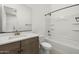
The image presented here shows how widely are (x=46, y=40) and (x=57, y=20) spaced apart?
2.25 ft

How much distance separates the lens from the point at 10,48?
44.0 inches

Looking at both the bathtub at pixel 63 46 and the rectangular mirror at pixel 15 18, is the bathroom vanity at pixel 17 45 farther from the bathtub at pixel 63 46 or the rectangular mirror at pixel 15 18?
the bathtub at pixel 63 46

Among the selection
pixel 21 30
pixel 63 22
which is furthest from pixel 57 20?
pixel 21 30

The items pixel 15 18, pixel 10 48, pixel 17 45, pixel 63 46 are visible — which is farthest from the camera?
pixel 63 46

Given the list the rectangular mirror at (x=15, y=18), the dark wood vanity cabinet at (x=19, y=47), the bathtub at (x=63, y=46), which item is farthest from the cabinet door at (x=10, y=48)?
the bathtub at (x=63, y=46)

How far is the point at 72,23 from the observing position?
6.42ft

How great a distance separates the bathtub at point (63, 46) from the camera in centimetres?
185

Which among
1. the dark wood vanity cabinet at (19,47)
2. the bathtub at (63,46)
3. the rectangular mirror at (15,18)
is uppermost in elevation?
the rectangular mirror at (15,18)

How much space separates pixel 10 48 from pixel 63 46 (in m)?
1.44

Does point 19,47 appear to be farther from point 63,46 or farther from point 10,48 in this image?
point 63,46

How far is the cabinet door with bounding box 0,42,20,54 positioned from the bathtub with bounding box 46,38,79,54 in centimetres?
112

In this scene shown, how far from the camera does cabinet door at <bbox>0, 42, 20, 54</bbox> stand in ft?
3.35

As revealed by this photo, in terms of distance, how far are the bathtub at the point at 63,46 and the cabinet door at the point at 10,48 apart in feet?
3.68

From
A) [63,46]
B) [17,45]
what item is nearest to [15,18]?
[17,45]
